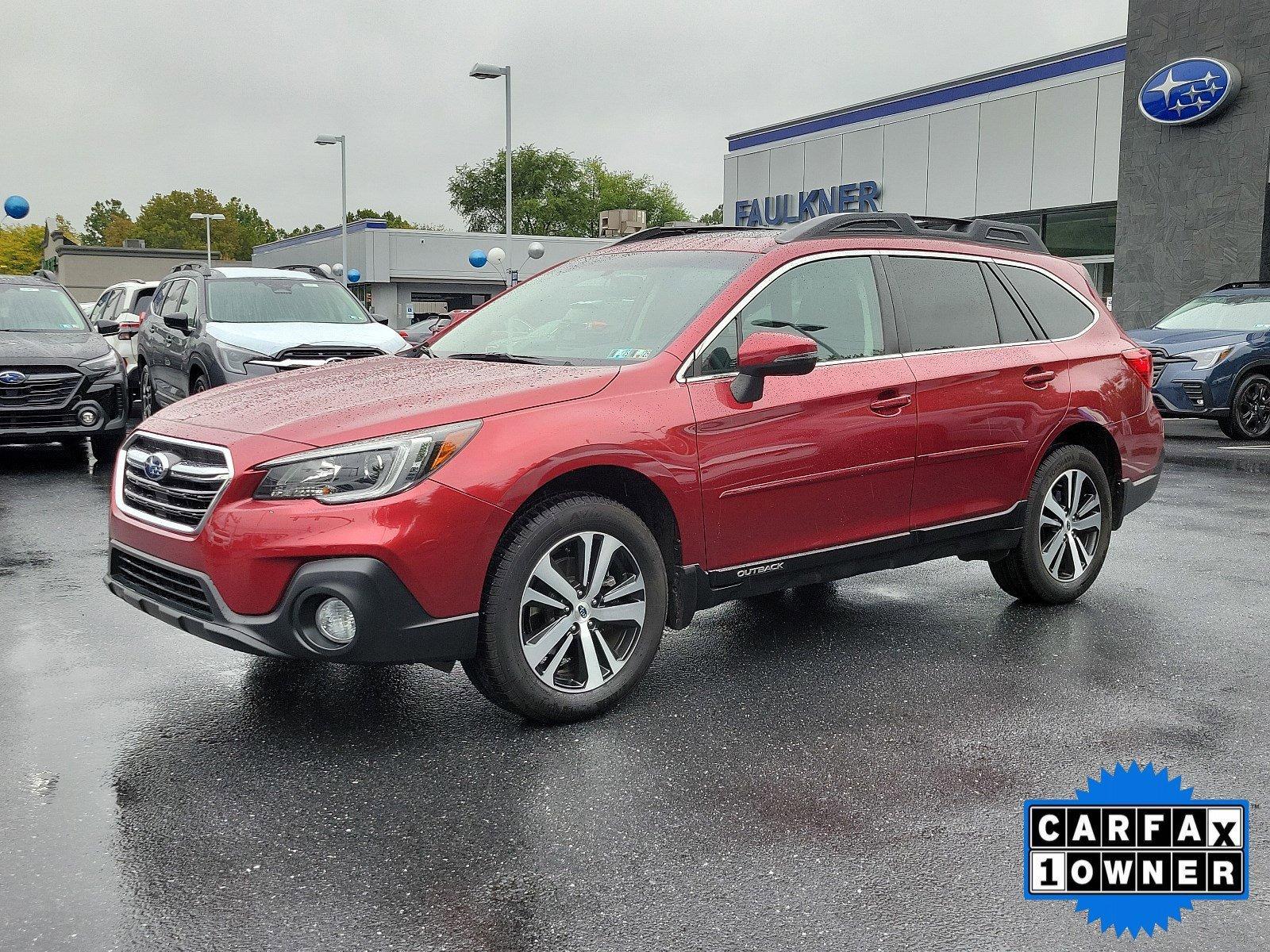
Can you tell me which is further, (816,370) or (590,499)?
(816,370)

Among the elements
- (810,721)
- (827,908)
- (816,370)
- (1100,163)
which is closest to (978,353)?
Answer: (816,370)

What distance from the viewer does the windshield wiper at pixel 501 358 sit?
15.8ft

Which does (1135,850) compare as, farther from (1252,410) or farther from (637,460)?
(1252,410)

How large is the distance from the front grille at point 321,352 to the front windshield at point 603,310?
5.98 metres

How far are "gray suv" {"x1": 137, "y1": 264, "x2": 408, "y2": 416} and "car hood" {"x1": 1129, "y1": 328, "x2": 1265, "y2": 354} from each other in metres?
8.66

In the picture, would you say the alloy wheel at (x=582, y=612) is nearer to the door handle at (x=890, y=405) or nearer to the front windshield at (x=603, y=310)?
the front windshield at (x=603, y=310)

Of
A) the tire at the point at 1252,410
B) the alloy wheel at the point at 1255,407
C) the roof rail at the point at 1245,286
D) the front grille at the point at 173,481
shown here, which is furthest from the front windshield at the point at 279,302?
the roof rail at the point at 1245,286

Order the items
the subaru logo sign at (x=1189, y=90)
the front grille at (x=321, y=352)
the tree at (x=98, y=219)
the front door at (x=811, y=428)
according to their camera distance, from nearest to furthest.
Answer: the front door at (x=811, y=428), the front grille at (x=321, y=352), the subaru logo sign at (x=1189, y=90), the tree at (x=98, y=219)

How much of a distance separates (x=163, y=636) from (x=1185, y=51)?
2093cm

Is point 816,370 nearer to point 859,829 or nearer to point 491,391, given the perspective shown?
point 491,391

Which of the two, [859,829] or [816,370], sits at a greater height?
[816,370]

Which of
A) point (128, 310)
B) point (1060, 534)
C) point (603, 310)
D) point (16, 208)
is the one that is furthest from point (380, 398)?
point (16, 208)

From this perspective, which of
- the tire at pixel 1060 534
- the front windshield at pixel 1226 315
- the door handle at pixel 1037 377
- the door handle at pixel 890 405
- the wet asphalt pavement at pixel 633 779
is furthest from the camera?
the front windshield at pixel 1226 315

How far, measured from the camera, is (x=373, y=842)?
3426 millimetres
